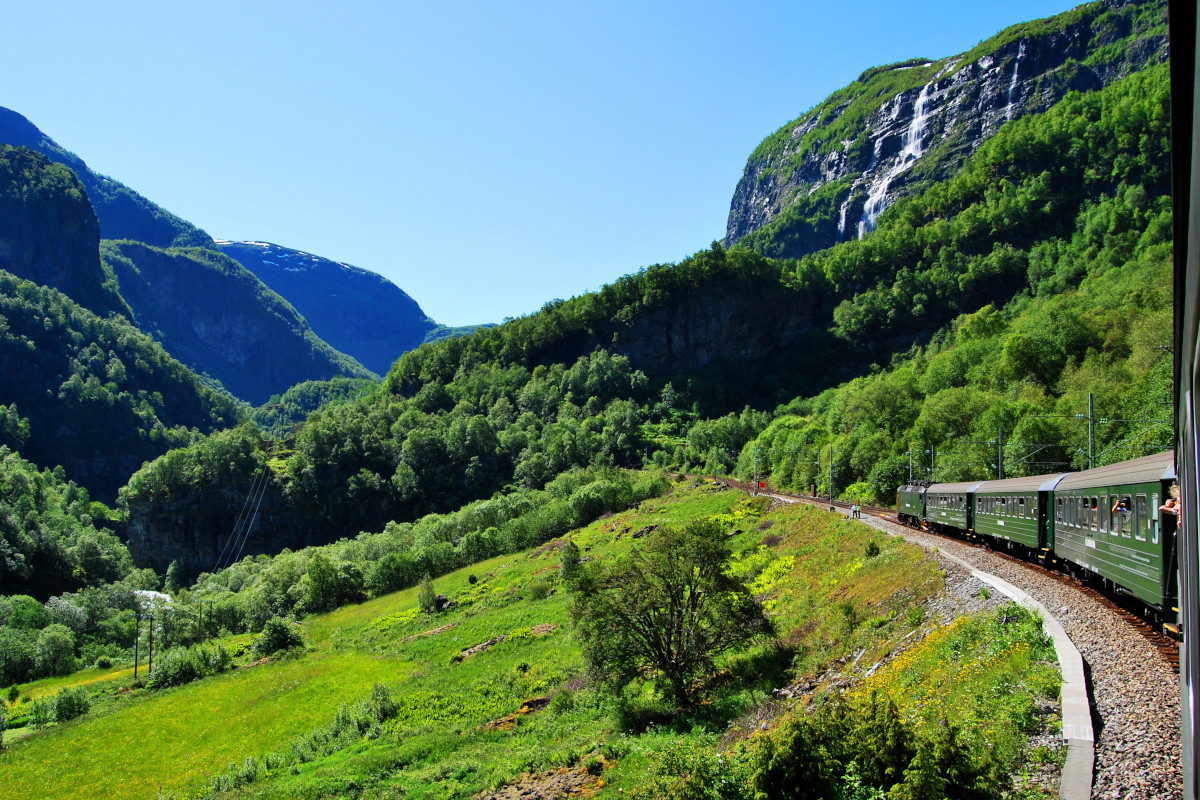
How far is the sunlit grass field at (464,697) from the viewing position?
2405 cm

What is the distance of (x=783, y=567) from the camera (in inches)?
1580


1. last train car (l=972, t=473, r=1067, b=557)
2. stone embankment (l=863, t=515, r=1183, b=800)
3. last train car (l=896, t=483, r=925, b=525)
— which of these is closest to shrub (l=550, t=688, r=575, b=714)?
stone embankment (l=863, t=515, r=1183, b=800)

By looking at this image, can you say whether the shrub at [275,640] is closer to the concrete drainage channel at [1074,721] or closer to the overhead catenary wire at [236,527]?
the concrete drainage channel at [1074,721]

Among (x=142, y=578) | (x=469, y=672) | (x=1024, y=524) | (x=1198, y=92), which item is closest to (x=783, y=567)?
(x=1024, y=524)

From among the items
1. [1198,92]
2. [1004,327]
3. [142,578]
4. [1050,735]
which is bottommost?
[142,578]

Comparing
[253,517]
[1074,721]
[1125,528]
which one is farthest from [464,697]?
[253,517]

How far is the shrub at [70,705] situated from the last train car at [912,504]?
5791cm

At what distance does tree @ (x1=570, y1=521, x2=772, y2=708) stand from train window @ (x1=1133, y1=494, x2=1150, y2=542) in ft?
44.4

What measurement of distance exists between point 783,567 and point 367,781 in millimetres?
24708

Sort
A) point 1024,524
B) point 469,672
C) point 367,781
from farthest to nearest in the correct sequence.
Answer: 1. point 469,672
2. point 1024,524
3. point 367,781

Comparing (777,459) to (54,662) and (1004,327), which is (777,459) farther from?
(54,662)

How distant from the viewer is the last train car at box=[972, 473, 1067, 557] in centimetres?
2523

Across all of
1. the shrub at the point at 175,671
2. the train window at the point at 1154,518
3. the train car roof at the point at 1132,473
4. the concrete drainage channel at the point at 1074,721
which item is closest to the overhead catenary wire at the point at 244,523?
the shrub at the point at 175,671

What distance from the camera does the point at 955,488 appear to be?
127 feet
